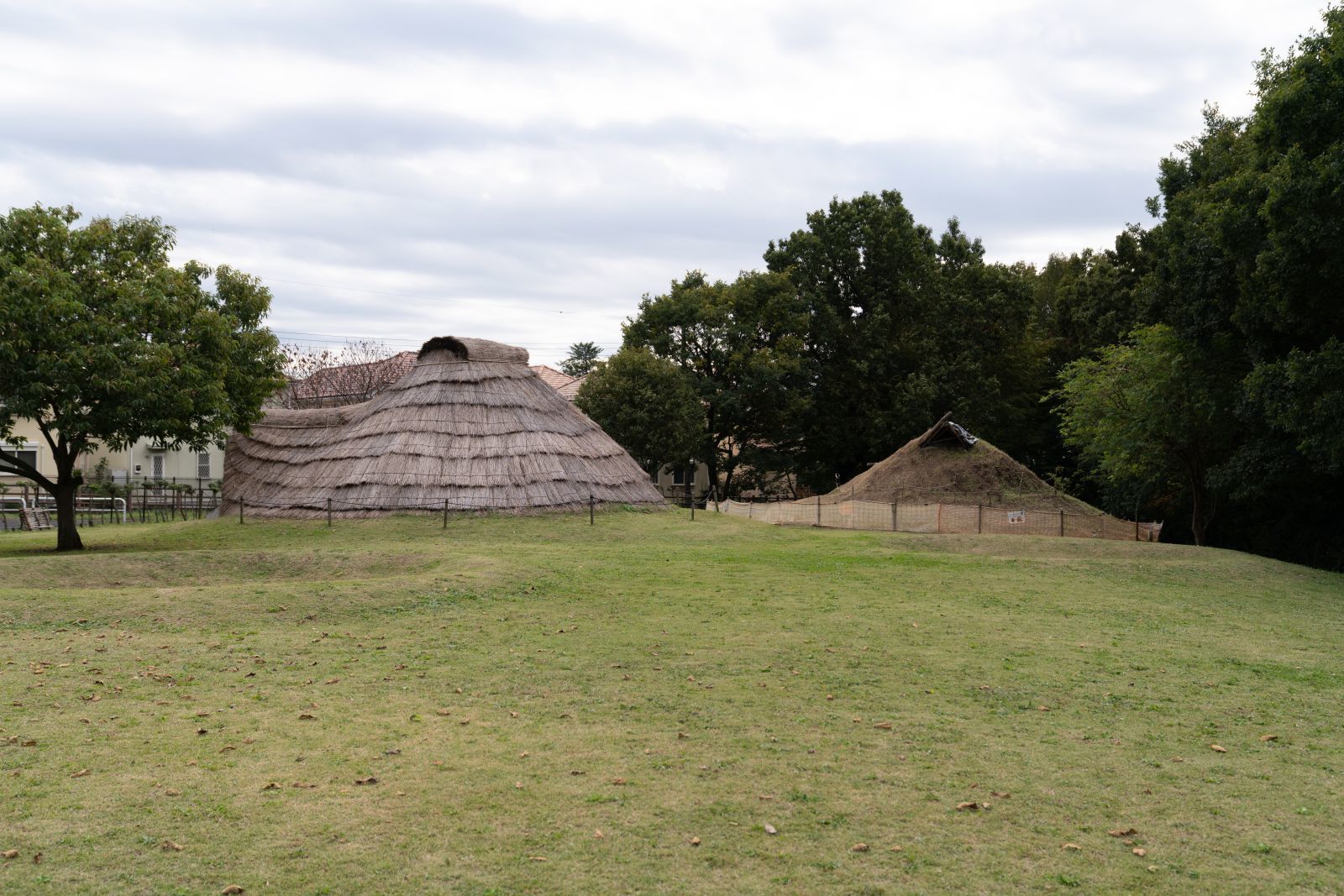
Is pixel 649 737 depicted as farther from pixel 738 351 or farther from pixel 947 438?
pixel 738 351

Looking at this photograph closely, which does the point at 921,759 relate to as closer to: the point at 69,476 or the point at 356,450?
the point at 69,476

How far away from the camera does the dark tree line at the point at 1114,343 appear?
19750 mm

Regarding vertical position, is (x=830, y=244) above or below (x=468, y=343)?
above

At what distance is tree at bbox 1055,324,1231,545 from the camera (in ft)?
83.8

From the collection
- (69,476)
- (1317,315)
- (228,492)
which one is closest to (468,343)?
(228,492)

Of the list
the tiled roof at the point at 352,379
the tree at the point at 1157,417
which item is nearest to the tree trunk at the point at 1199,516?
the tree at the point at 1157,417

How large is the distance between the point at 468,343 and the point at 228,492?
8.23m

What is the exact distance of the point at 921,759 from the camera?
23.2 feet

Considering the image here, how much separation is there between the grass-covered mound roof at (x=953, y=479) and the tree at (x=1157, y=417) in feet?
6.75

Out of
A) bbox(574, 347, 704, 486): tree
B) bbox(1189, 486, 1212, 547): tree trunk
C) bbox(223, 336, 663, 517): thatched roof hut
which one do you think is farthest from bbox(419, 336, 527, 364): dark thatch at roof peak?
bbox(1189, 486, 1212, 547): tree trunk

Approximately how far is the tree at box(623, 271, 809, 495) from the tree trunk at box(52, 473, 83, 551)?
22.5 m

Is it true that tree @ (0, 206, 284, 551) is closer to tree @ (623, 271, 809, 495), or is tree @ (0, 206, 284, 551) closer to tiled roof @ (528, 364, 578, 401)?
tree @ (623, 271, 809, 495)

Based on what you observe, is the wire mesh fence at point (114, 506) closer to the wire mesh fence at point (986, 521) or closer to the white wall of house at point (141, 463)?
the white wall of house at point (141, 463)

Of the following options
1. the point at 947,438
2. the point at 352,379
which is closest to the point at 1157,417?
the point at 947,438
